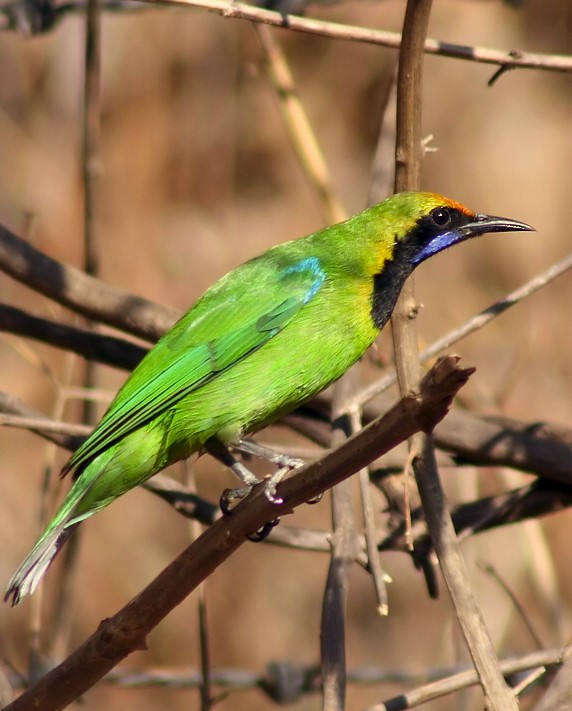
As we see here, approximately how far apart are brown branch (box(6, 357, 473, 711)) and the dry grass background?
510cm

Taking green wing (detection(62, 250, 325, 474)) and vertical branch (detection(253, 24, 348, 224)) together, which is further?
vertical branch (detection(253, 24, 348, 224))

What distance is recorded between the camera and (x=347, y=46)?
9070mm

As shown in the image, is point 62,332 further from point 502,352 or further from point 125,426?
point 502,352

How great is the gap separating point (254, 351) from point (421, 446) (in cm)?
95

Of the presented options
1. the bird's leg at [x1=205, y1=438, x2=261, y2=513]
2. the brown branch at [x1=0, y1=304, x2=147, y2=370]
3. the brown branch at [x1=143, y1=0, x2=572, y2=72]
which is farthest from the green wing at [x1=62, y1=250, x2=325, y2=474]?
the brown branch at [x1=143, y1=0, x2=572, y2=72]

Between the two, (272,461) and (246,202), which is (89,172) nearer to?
(272,461)

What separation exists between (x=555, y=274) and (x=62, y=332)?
86.5 inches

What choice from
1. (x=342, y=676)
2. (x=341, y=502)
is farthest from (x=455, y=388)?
(x=341, y=502)

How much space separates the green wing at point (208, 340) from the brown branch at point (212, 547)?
2.87 ft

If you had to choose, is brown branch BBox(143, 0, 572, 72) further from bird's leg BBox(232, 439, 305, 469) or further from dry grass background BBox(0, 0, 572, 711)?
dry grass background BBox(0, 0, 572, 711)

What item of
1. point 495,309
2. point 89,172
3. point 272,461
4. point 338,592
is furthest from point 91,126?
point 338,592

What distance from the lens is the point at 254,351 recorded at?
13.8 feet

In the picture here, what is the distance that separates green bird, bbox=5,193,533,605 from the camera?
3982mm

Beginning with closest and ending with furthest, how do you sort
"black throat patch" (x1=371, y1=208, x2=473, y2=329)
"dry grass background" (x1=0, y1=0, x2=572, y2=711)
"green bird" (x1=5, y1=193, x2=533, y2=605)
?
"green bird" (x1=5, y1=193, x2=533, y2=605), "black throat patch" (x1=371, y1=208, x2=473, y2=329), "dry grass background" (x1=0, y1=0, x2=572, y2=711)
